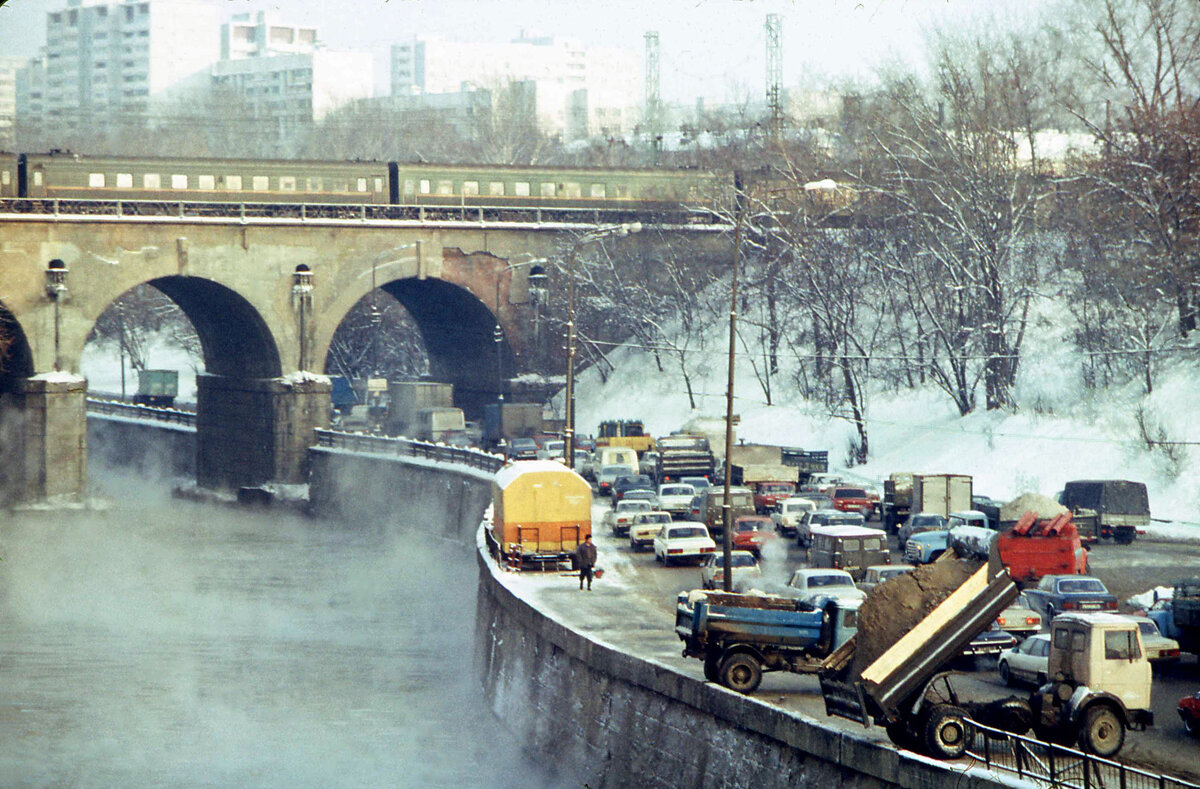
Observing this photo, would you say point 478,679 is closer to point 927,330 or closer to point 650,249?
point 927,330

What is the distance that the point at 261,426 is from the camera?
71750mm

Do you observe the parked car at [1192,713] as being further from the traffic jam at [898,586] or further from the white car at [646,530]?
the white car at [646,530]

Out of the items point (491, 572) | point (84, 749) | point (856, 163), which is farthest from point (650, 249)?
point (84, 749)

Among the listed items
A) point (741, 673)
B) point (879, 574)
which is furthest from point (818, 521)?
point (741, 673)

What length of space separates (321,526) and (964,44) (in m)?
32.9

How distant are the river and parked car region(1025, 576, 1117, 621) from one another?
9922 millimetres

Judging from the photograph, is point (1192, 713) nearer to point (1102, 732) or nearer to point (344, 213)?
point (1102, 732)

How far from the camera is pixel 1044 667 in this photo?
23.9 meters

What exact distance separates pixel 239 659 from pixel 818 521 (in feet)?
50.4

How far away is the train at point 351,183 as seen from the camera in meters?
70.0

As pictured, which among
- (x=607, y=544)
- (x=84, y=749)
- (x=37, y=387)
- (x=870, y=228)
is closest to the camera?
(x=84, y=749)

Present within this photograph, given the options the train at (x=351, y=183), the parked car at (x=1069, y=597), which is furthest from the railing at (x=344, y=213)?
the parked car at (x=1069, y=597)

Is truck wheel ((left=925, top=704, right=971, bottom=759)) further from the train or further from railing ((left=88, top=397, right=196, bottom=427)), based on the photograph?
railing ((left=88, top=397, right=196, bottom=427))

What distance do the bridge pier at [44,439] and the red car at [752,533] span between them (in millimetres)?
32765
